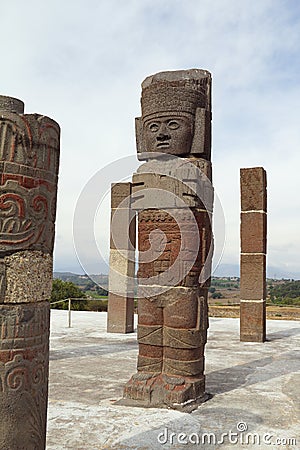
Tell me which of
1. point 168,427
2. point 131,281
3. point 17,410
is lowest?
point 168,427

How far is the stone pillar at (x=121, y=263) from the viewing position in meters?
12.2

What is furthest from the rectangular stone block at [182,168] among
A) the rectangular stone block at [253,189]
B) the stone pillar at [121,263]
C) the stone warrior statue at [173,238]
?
the stone pillar at [121,263]

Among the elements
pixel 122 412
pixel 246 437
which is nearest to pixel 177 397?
pixel 122 412

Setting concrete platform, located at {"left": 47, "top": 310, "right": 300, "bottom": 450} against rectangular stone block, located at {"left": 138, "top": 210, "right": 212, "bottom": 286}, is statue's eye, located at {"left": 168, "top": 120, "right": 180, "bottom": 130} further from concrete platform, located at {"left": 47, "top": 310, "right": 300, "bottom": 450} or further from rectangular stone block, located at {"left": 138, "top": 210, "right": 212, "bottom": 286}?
concrete platform, located at {"left": 47, "top": 310, "right": 300, "bottom": 450}

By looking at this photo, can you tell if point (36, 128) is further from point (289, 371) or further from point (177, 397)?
point (289, 371)

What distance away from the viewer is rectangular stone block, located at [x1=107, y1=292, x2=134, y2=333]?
12148 millimetres

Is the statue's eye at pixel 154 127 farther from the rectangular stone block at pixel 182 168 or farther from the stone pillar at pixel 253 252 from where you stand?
the stone pillar at pixel 253 252

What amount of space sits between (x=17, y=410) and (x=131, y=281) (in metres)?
9.39

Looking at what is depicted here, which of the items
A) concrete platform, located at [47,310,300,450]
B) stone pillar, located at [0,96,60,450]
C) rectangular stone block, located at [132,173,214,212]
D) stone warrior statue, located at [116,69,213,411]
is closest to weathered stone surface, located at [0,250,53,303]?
stone pillar, located at [0,96,60,450]

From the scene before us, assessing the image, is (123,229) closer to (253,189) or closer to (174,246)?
(253,189)

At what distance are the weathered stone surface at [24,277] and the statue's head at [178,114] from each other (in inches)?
150

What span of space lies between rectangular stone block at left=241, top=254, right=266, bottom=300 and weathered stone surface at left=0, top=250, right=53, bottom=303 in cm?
868

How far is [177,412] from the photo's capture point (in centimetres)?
568

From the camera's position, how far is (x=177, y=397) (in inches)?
231
